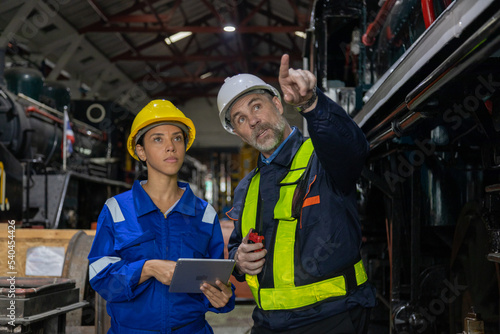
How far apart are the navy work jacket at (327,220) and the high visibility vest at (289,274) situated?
0.02 metres

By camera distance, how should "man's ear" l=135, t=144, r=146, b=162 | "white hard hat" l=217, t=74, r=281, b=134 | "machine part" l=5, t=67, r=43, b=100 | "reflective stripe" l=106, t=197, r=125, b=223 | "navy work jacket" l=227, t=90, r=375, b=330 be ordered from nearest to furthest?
"navy work jacket" l=227, t=90, r=375, b=330 → "reflective stripe" l=106, t=197, r=125, b=223 → "white hard hat" l=217, t=74, r=281, b=134 → "man's ear" l=135, t=144, r=146, b=162 → "machine part" l=5, t=67, r=43, b=100

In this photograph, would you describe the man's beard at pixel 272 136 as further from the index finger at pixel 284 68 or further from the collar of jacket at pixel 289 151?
the index finger at pixel 284 68

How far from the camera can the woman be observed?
2.16 metres

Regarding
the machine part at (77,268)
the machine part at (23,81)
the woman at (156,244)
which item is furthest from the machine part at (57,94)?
the woman at (156,244)

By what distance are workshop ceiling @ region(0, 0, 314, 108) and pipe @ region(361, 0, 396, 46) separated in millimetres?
9220

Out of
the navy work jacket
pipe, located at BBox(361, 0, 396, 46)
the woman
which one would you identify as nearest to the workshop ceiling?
pipe, located at BBox(361, 0, 396, 46)

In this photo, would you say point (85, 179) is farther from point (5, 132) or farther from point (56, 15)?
point (56, 15)

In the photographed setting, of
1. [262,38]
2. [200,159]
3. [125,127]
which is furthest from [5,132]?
[200,159]

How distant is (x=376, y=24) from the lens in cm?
397

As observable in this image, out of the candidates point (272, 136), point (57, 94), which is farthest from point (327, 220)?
point (57, 94)

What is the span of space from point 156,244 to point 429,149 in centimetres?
168

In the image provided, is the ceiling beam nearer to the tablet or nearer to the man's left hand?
the tablet

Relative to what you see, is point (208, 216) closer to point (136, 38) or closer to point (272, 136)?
point (272, 136)

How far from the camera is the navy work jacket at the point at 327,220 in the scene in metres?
1.84
